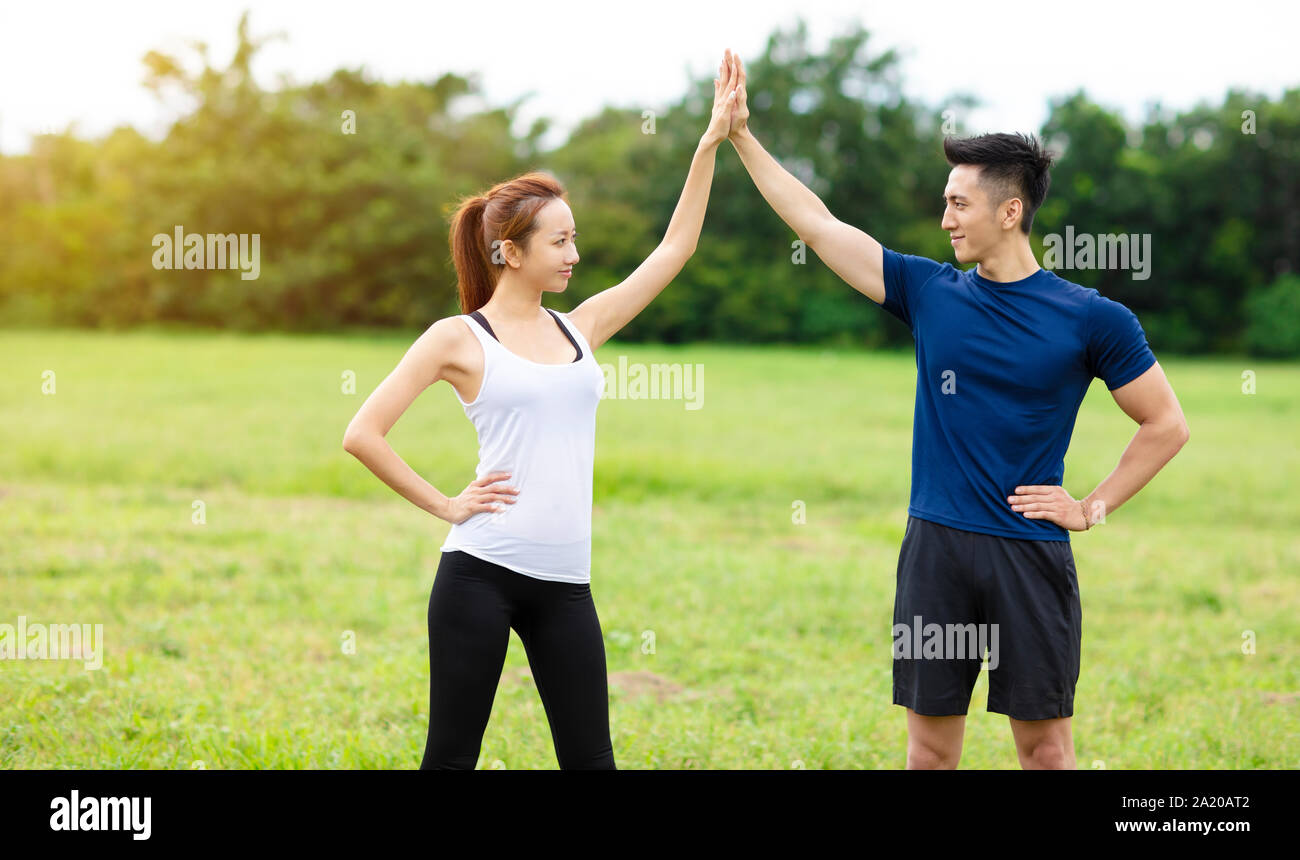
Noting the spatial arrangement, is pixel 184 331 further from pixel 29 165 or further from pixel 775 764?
pixel 775 764

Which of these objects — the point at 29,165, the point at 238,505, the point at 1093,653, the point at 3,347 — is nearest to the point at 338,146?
the point at 3,347

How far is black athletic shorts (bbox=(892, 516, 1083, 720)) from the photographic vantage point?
10.7 ft

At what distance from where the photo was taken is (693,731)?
5.25m

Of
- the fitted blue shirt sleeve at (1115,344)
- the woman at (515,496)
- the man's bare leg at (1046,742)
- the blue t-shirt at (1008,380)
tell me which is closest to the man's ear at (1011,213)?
the blue t-shirt at (1008,380)

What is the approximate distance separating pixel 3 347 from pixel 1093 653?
2998 cm

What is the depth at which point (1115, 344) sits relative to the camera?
3219 mm

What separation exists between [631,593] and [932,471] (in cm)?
471

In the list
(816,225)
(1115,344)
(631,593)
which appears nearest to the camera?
(1115,344)

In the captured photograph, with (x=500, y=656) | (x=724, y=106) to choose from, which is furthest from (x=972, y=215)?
(x=500, y=656)

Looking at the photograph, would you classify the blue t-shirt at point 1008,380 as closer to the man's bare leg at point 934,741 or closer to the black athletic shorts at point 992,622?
the black athletic shorts at point 992,622

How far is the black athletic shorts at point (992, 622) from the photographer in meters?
3.26

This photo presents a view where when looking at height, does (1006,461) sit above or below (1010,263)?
below

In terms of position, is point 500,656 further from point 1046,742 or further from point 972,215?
point 972,215
